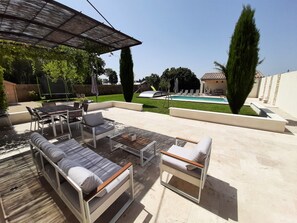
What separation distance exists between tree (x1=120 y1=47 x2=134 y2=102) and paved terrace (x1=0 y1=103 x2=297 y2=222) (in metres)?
8.94

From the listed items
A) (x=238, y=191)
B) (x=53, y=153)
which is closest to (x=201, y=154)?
(x=238, y=191)

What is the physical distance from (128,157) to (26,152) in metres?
3.14

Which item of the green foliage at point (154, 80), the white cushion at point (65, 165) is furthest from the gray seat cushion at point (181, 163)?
the green foliage at point (154, 80)

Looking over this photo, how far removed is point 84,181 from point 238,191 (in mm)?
2864

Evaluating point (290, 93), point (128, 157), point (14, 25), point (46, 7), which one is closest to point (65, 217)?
point (128, 157)

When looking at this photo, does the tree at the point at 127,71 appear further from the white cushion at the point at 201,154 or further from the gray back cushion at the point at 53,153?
the white cushion at the point at 201,154

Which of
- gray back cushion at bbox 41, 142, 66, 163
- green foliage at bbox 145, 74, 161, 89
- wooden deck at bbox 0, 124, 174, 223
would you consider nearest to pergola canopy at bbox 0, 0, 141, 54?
gray back cushion at bbox 41, 142, 66, 163

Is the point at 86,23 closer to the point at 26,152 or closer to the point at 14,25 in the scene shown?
the point at 14,25

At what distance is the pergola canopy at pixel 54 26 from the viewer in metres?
3.15

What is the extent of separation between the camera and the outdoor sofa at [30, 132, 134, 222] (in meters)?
1.66

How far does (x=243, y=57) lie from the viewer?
6.83m

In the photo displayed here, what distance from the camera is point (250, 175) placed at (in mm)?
3143

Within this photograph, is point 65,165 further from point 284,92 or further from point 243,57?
point 284,92

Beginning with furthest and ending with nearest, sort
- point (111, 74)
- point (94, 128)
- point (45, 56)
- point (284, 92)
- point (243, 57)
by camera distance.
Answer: point (111, 74)
point (284, 92)
point (243, 57)
point (45, 56)
point (94, 128)
